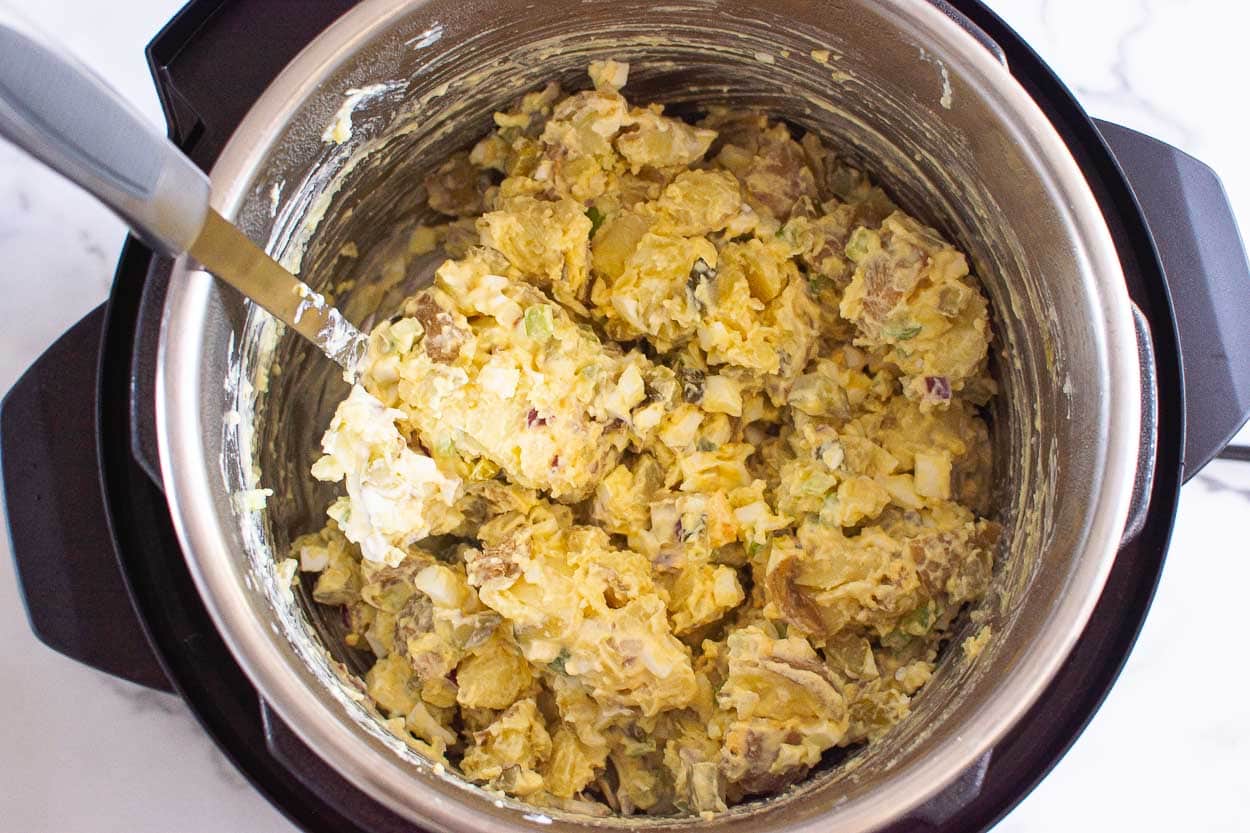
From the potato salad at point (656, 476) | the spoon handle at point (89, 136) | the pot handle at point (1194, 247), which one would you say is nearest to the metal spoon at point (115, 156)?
the spoon handle at point (89, 136)

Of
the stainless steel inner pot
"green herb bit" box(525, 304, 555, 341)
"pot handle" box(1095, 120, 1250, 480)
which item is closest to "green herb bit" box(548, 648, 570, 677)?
the stainless steel inner pot

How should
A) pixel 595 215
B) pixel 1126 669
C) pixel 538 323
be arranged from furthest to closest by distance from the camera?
pixel 1126 669, pixel 595 215, pixel 538 323

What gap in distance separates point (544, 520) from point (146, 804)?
0.97 meters

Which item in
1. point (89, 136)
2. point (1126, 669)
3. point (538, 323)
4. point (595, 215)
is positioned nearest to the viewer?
point (89, 136)

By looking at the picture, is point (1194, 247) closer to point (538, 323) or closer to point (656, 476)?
point (656, 476)

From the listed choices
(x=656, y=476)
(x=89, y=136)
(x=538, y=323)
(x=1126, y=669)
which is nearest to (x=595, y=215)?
(x=538, y=323)

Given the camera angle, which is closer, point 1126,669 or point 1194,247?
point 1194,247

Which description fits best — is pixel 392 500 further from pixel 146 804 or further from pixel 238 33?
pixel 146 804

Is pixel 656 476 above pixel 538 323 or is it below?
below

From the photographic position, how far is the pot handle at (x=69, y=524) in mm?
1508

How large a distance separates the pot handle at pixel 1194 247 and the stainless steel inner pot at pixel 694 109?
10.4 inches

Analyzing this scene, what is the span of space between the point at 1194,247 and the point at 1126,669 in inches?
33.9

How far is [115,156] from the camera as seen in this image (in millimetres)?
977

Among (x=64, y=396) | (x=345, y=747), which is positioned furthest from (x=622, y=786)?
(x=64, y=396)
